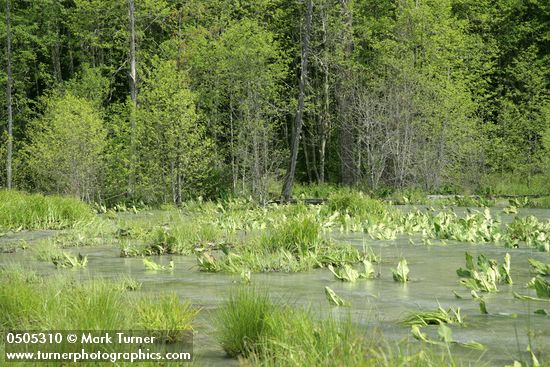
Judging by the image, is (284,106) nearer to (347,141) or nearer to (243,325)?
(347,141)

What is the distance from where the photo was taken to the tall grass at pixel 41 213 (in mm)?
13461

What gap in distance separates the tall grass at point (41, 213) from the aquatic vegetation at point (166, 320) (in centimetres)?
906

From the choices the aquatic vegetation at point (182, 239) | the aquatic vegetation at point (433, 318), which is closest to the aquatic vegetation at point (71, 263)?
the aquatic vegetation at point (182, 239)

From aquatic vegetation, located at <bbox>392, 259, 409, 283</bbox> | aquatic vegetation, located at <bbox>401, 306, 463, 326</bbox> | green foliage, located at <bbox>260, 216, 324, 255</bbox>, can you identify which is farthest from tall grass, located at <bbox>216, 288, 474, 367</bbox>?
green foliage, located at <bbox>260, 216, 324, 255</bbox>

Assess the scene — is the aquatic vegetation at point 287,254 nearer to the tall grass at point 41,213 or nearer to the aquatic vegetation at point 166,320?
the aquatic vegetation at point 166,320

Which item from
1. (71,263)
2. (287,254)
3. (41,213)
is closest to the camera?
(287,254)

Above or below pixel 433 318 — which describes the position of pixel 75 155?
above

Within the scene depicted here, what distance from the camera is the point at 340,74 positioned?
28953mm

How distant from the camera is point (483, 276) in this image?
5980 mm

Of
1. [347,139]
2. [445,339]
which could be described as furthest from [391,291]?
[347,139]

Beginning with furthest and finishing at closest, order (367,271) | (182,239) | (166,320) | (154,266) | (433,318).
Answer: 1. (182,239)
2. (154,266)
3. (367,271)
4. (433,318)
5. (166,320)

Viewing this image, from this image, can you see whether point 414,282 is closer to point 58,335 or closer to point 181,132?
point 58,335

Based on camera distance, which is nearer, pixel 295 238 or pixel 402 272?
pixel 402 272

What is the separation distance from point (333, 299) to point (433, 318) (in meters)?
0.84
